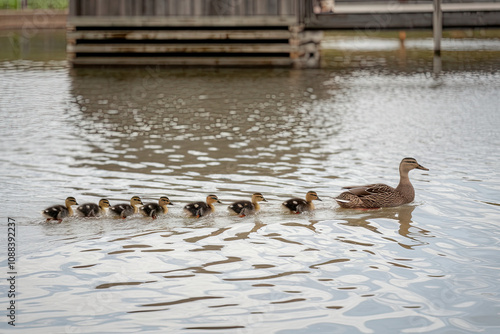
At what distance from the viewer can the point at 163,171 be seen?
10688mm

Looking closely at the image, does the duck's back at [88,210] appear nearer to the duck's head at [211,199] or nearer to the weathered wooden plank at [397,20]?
the duck's head at [211,199]

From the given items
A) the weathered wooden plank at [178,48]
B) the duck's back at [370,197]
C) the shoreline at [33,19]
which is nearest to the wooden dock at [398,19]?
the weathered wooden plank at [178,48]

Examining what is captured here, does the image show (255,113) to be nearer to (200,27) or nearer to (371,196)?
(371,196)

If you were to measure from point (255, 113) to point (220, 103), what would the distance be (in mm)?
1366

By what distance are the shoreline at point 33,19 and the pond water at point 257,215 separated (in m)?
20.7

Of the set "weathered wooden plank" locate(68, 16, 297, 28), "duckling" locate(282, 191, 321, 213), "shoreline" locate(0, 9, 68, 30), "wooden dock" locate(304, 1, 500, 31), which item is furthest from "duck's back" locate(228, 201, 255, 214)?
"shoreline" locate(0, 9, 68, 30)

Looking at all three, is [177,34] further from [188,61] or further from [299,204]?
[299,204]

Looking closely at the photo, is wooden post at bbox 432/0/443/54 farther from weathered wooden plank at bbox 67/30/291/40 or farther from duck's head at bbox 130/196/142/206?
duck's head at bbox 130/196/142/206

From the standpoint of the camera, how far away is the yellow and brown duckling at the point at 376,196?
8.84 metres

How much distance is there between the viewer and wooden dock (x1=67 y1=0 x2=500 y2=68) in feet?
74.4

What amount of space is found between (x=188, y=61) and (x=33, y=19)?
65.2ft

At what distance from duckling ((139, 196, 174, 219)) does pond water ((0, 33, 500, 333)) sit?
0.07 m

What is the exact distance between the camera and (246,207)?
8555mm

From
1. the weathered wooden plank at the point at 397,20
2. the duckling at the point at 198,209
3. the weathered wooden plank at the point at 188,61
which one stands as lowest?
the duckling at the point at 198,209
